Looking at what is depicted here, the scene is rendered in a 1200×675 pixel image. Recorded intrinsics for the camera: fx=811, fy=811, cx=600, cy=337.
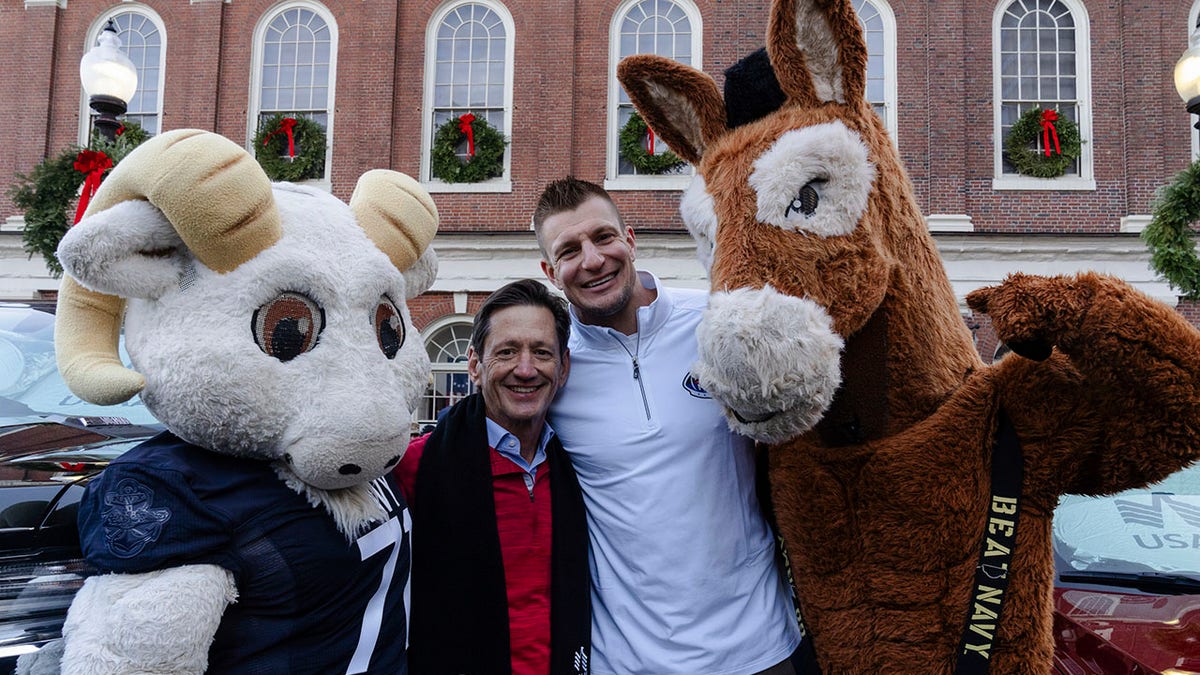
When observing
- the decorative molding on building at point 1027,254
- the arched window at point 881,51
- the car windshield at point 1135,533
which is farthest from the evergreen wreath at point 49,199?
the decorative molding on building at point 1027,254

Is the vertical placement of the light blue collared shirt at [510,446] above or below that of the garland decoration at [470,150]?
below

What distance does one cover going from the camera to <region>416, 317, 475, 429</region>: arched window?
41.3 feet

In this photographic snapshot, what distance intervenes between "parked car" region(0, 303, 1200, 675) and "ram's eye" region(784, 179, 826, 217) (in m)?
2.02

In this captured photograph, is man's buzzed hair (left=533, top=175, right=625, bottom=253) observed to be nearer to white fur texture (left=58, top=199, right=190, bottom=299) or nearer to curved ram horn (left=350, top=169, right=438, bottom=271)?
curved ram horn (left=350, top=169, right=438, bottom=271)

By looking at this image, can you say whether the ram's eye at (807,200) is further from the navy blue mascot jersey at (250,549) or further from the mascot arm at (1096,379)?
the navy blue mascot jersey at (250,549)

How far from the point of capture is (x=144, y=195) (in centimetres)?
163

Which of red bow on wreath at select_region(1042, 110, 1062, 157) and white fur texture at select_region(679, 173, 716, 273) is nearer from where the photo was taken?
white fur texture at select_region(679, 173, 716, 273)

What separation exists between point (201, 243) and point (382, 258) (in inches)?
15.3

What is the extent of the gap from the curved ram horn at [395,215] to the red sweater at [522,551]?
65cm

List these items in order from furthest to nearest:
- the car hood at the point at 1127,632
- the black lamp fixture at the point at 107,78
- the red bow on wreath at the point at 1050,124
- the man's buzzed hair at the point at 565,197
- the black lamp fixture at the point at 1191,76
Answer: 1. the red bow on wreath at the point at 1050,124
2. the black lamp fixture at the point at 1191,76
3. the black lamp fixture at the point at 107,78
4. the car hood at the point at 1127,632
5. the man's buzzed hair at the point at 565,197

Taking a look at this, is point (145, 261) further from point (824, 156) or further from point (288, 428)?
point (824, 156)

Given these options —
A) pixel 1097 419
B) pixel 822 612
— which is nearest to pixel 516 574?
pixel 822 612

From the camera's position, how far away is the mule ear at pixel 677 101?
6.37ft

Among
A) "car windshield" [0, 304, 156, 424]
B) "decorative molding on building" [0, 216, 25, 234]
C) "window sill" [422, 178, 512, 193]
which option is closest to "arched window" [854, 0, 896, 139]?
"window sill" [422, 178, 512, 193]
